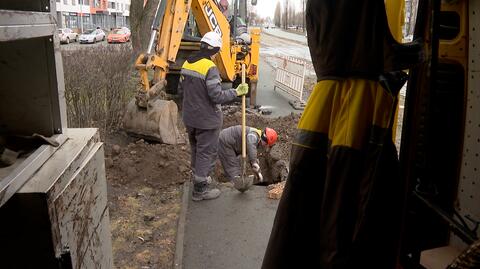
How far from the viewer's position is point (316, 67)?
2078 millimetres

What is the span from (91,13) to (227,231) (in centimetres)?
6650

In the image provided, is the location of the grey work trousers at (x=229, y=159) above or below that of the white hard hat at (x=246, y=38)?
below

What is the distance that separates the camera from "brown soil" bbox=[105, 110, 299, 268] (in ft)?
14.9

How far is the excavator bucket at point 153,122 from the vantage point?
7.89 m

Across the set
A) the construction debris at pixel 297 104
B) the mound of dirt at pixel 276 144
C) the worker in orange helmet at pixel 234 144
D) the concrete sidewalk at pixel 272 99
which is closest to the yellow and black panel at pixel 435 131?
the worker in orange helmet at pixel 234 144

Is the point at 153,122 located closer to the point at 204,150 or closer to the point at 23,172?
the point at 204,150

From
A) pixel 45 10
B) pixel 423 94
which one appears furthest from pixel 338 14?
pixel 45 10

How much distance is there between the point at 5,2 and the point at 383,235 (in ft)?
6.38

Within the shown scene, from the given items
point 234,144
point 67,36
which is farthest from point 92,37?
point 234,144

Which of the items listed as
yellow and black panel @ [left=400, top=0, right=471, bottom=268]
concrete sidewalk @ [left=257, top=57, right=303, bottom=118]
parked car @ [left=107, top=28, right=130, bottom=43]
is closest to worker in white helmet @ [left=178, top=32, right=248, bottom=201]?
yellow and black panel @ [left=400, top=0, right=471, bottom=268]

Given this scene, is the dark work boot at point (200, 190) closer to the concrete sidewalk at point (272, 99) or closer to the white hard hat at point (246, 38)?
the concrete sidewalk at point (272, 99)

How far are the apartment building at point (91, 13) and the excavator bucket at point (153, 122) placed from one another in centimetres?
4356

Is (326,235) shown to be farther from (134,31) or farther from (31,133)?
(134,31)

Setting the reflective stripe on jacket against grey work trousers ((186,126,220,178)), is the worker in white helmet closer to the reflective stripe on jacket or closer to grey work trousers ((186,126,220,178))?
grey work trousers ((186,126,220,178))
